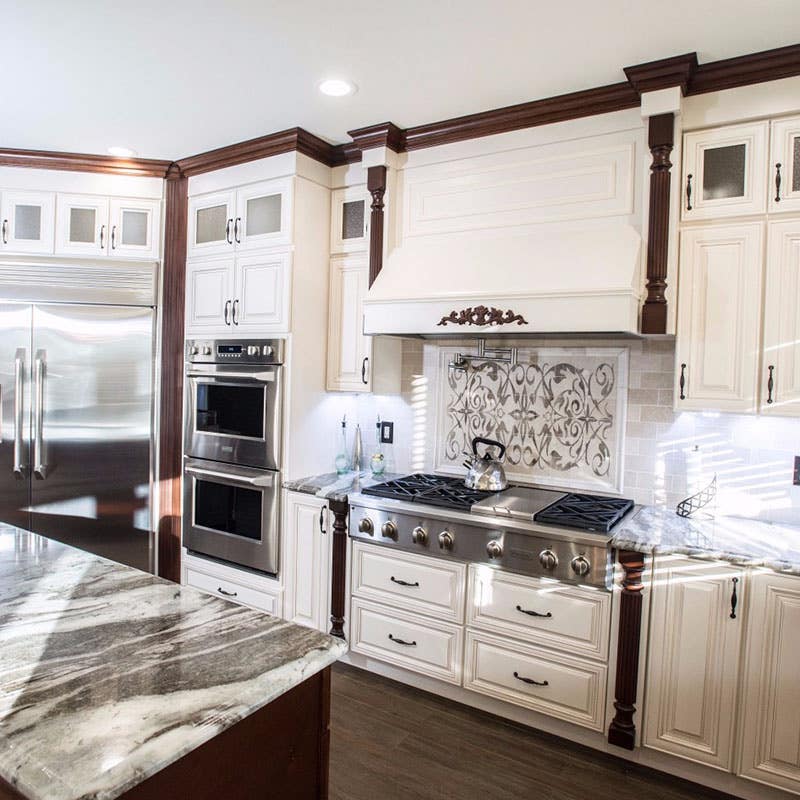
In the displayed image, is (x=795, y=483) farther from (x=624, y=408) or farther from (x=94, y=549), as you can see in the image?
(x=94, y=549)

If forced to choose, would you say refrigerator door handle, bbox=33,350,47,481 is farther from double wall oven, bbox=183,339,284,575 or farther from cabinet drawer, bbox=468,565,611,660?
cabinet drawer, bbox=468,565,611,660

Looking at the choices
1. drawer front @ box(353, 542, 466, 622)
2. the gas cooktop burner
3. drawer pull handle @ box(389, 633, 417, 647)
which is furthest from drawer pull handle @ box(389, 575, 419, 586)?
the gas cooktop burner

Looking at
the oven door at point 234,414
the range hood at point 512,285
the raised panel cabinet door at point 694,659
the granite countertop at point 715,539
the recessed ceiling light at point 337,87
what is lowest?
the raised panel cabinet door at point 694,659

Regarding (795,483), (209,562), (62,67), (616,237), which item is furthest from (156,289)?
(795,483)

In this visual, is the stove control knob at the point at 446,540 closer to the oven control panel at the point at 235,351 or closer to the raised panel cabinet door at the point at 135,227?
the oven control panel at the point at 235,351

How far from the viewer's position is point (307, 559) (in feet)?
10.8

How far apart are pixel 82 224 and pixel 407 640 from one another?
3.01m

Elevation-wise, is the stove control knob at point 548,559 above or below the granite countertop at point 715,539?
below

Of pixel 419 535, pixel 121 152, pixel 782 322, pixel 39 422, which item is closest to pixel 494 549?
pixel 419 535

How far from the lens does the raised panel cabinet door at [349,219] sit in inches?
136

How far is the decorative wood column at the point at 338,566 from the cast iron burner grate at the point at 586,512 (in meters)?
1.00

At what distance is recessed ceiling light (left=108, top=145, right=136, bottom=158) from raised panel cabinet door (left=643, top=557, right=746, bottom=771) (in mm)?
3470

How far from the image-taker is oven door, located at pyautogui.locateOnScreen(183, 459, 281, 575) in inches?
134

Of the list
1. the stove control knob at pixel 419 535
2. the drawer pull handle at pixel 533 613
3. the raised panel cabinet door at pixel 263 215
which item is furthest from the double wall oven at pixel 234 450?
the drawer pull handle at pixel 533 613
